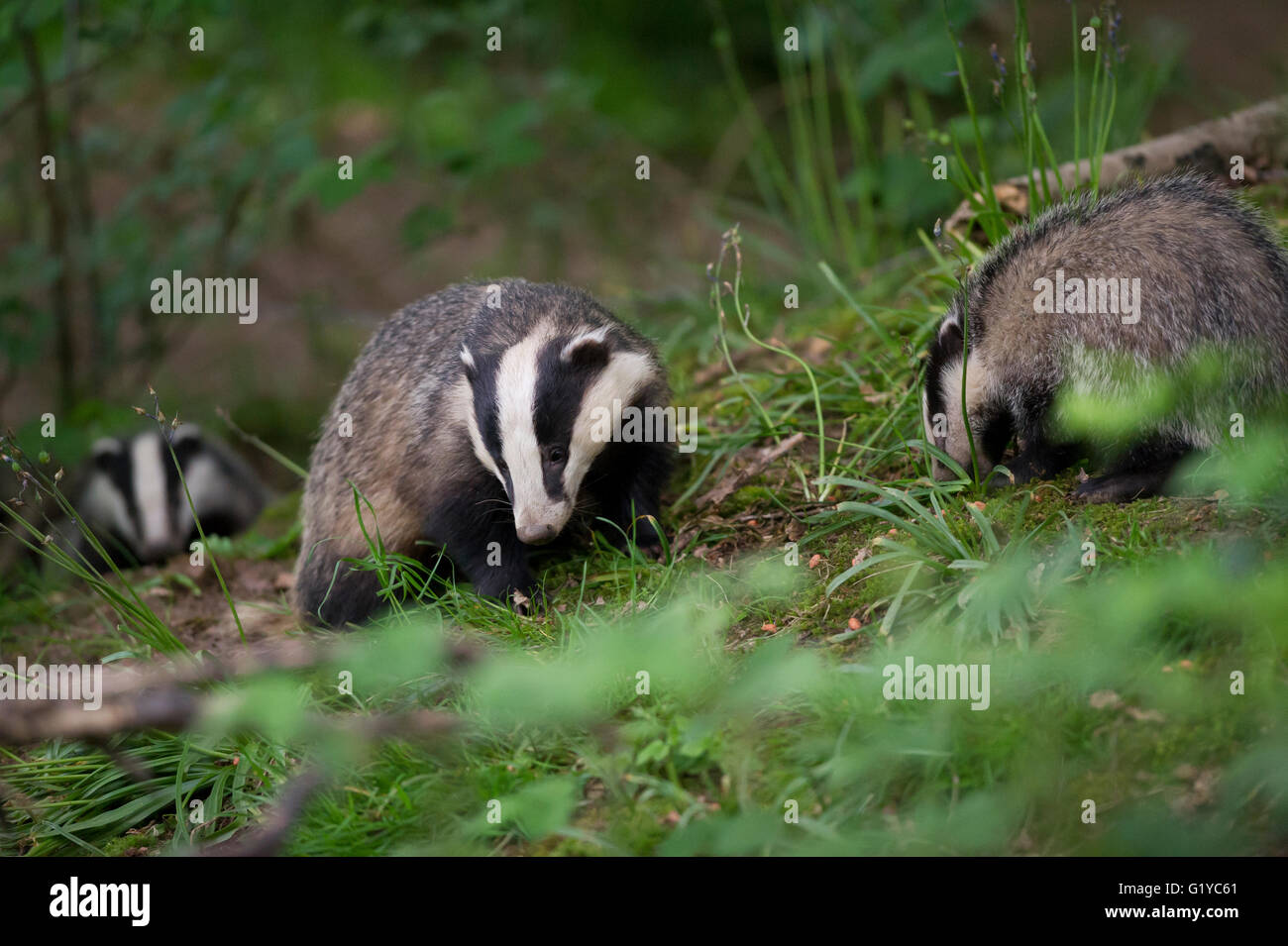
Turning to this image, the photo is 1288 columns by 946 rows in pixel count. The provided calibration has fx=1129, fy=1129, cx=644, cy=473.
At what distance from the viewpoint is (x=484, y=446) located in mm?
4215

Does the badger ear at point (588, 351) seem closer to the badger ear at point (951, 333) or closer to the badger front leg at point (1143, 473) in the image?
the badger ear at point (951, 333)

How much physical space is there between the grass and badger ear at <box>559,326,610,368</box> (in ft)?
2.50

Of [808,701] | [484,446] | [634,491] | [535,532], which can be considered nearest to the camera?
[808,701]

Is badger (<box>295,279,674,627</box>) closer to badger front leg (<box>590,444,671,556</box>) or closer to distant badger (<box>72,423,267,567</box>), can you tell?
badger front leg (<box>590,444,671,556</box>)

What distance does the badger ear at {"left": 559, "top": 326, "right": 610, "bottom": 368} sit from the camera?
4.20 meters

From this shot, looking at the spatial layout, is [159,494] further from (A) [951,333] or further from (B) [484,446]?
(A) [951,333]

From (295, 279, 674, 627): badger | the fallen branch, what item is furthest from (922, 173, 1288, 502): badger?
(295, 279, 674, 627): badger

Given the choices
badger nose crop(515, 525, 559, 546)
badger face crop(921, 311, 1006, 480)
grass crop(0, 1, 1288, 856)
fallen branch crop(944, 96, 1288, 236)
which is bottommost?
grass crop(0, 1, 1288, 856)

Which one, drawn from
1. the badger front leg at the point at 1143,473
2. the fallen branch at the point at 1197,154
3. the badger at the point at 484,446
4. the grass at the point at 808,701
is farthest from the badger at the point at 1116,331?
the badger at the point at 484,446

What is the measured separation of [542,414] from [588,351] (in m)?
0.35

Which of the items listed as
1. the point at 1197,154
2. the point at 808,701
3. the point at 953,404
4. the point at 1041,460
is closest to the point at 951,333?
the point at 953,404

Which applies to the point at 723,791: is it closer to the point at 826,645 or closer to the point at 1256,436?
the point at 826,645

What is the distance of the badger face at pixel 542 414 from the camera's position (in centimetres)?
403
